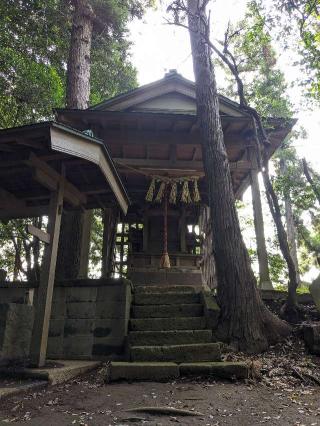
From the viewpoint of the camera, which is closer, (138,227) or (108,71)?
(138,227)

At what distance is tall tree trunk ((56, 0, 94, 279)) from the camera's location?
7891 mm

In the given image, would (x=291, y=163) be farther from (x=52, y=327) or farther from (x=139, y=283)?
(x=52, y=327)

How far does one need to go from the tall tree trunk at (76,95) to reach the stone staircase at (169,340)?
195cm

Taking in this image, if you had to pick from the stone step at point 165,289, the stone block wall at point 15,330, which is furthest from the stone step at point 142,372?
the stone step at point 165,289

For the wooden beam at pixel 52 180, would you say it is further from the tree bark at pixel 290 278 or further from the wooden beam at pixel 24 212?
the tree bark at pixel 290 278

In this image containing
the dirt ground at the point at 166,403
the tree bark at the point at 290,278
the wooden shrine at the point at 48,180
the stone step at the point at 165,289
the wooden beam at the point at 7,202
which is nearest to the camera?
the dirt ground at the point at 166,403

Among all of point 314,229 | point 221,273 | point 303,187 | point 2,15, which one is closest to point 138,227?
point 303,187

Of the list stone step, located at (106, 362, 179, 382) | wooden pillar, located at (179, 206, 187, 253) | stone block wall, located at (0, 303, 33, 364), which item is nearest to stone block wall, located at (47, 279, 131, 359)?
stone block wall, located at (0, 303, 33, 364)

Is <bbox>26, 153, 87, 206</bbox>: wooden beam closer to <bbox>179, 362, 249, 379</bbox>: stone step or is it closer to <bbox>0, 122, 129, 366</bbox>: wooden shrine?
<bbox>0, 122, 129, 366</bbox>: wooden shrine

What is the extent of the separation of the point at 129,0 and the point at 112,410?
16889 mm

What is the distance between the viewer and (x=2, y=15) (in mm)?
12758

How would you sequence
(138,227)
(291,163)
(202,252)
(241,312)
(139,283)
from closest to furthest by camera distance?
(241,312) → (139,283) → (202,252) → (138,227) → (291,163)

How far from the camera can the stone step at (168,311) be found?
611 cm

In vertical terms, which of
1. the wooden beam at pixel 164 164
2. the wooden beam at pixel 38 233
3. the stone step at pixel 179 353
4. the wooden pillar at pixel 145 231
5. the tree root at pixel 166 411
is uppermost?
the wooden beam at pixel 164 164
